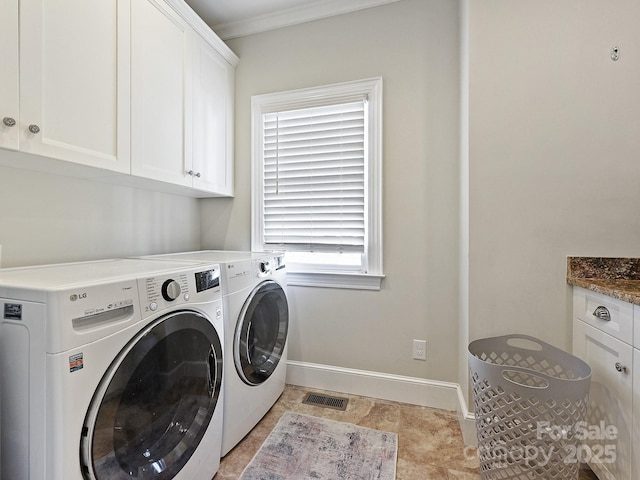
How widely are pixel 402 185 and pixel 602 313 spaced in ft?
3.79

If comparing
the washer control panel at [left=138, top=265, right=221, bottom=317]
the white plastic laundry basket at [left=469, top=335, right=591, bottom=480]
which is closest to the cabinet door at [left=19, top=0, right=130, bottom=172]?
the washer control panel at [left=138, top=265, right=221, bottom=317]

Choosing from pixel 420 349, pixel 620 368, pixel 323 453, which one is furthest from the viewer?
pixel 420 349

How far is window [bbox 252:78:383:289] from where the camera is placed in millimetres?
1993

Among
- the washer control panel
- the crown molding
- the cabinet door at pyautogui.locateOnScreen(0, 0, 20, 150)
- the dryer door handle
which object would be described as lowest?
the dryer door handle

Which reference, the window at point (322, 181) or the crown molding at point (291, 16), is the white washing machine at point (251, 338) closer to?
the window at point (322, 181)

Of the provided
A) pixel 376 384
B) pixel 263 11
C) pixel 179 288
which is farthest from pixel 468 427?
pixel 263 11

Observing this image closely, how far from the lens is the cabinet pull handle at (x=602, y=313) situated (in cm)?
118

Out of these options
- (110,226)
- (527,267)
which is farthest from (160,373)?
(527,267)

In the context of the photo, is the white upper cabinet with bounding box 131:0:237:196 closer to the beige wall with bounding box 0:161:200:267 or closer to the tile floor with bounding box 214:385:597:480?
the beige wall with bounding box 0:161:200:267

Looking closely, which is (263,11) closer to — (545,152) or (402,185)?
(402,185)

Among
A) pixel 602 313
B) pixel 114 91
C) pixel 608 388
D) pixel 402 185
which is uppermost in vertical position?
pixel 114 91

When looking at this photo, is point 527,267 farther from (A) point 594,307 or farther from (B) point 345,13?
(B) point 345,13

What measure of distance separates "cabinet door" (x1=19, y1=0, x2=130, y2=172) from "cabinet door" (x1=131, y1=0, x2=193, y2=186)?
0.20 ft

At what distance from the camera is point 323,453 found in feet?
4.89
